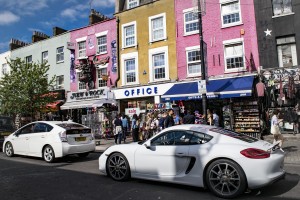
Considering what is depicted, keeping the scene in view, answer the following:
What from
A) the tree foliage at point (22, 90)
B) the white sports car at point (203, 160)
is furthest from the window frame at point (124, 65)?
the white sports car at point (203, 160)

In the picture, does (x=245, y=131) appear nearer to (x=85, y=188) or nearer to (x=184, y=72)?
(x=184, y=72)

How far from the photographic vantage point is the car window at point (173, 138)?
6.32 meters

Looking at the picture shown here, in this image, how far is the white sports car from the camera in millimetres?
5379

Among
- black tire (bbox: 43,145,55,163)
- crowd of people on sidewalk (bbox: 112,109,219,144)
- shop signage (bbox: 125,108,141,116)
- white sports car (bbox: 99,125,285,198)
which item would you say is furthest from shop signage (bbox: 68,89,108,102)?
white sports car (bbox: 99,125,285,198)

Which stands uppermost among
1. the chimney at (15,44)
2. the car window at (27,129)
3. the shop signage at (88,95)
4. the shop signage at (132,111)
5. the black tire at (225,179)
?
the chimney at (15,44)

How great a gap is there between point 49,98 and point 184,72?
1022cm

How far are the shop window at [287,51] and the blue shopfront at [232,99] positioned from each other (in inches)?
75.4

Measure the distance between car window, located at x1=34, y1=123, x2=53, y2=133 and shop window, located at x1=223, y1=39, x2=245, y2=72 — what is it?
11.0 m

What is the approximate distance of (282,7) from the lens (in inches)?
636

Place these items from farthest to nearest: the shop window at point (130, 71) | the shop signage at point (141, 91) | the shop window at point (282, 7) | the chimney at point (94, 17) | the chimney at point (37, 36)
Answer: the chimney at point (37, 36)
the chimney at point (94, 17)
the shop window at point (130, 71)
the shop signage at point (141, 91)
the shop window at point (282, 7)

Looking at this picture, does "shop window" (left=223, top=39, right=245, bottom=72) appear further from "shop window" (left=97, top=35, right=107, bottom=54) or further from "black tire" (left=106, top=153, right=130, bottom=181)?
"black tire" (left=106, top=153, right=130, bottom=181)

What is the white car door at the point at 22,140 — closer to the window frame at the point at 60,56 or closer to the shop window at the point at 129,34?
the shop window at the point at 129,34

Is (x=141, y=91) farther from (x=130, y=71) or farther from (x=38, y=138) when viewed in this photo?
(x=38, y=138)

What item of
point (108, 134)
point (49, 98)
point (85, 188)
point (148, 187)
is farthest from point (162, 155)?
point (49, 98)
